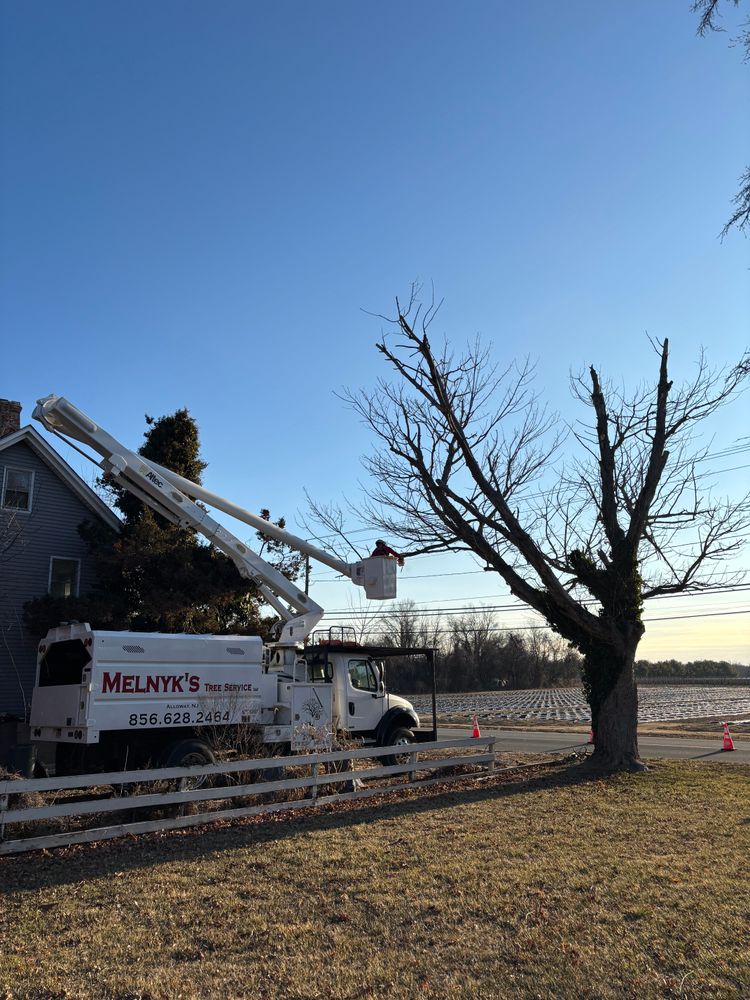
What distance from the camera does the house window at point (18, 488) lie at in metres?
18.9

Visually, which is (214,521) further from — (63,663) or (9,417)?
(9,417)

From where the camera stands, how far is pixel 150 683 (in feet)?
35.6

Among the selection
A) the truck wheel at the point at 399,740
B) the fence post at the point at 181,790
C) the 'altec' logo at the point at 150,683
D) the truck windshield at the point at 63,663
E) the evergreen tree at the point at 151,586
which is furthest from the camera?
the evergreen tree at the point at 151,586

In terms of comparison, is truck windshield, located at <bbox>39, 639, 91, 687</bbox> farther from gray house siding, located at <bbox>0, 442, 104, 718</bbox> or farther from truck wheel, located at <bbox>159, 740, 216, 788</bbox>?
gray house siding, located at <bbox>0, 442, 104, 718</bbox>

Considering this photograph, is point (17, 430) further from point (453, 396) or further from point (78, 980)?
point (78, 980)

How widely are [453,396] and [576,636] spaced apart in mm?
5552

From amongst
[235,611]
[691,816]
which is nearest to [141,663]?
[691,816]

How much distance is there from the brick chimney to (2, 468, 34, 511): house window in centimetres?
128

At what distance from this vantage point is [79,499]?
793 inches

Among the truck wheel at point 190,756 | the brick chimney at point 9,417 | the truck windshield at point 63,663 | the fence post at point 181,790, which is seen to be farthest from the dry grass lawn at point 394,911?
the brick chimney at point 9,417

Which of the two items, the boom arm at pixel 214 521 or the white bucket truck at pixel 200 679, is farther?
the boom arm at pixel 214 521

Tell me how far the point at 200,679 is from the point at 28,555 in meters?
9.73

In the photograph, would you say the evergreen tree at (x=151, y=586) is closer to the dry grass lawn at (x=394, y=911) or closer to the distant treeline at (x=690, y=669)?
the dry grass lawn at (x=394, y=911)

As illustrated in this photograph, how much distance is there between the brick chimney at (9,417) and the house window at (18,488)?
4.19ft
